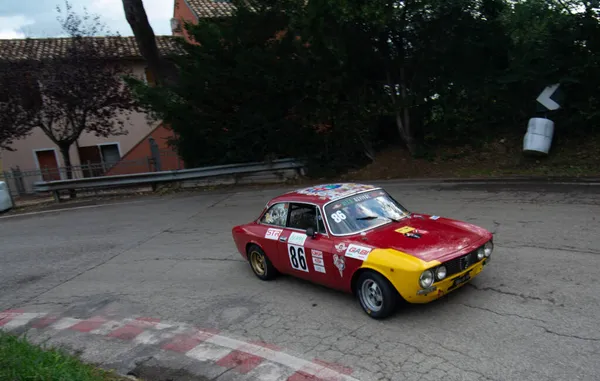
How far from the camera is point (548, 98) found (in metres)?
13.0

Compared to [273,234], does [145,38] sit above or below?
above

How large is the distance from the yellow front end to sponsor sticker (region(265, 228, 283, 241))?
1.73 metres

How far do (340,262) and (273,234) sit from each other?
1441 millimetres

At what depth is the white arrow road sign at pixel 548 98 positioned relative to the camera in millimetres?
12852

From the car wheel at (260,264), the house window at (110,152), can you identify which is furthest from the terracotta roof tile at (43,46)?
the car wheel at (260,264)

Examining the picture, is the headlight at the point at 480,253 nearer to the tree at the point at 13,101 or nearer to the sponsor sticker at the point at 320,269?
the sponsor sticker at the point at 320,269

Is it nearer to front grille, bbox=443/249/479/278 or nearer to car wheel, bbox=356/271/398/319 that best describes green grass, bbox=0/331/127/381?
car wheel, bbox=356/271/398/319

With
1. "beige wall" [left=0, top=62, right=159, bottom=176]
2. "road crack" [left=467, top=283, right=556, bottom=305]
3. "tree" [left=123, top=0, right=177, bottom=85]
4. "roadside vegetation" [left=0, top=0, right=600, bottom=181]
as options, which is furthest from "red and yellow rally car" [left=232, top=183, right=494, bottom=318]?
"beige wall" [left=0, top=62, right=159, bottom=176]

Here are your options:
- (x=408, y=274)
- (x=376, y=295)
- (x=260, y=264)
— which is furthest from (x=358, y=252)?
(x=260, y=264)

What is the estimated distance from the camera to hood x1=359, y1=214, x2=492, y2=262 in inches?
183

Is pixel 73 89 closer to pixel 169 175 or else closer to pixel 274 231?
pixel 169 175

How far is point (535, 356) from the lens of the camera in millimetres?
3787

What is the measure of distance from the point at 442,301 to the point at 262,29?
41.9ft

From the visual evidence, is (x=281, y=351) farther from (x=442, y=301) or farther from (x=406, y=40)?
(x=406, y=40)
